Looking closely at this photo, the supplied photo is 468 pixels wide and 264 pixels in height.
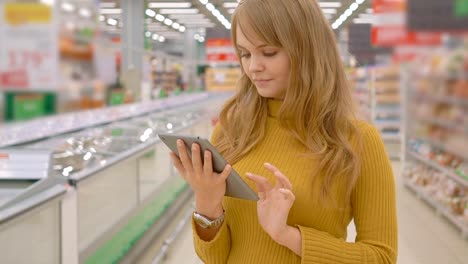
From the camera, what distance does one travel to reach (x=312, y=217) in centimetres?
138

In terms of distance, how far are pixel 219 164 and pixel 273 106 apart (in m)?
0.34

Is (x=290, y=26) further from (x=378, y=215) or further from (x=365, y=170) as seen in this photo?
(x=378, y=215)

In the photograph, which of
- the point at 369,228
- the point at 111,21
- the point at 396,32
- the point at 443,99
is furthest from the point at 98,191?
the point at 111,21

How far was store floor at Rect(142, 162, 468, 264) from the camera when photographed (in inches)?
179

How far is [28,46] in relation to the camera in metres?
2.94

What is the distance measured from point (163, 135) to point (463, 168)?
16.3 feet

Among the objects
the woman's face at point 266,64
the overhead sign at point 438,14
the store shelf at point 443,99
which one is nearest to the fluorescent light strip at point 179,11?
the store shelf at point 443,99

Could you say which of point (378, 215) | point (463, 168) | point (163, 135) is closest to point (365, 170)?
point (378, 215)

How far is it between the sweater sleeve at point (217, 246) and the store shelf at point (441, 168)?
175 inches

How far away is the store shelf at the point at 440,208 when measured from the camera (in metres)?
5.13

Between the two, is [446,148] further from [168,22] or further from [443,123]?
[168,22]

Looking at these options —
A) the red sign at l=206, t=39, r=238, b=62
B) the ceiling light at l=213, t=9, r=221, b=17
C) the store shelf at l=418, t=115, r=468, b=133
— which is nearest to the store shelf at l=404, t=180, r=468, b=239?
the store shelf at l=418, t=115, r=468, b=133

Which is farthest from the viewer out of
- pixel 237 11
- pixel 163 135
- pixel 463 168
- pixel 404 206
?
pixel 404 206

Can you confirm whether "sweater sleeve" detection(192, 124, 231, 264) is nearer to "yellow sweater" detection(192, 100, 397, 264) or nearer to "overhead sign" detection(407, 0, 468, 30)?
"yellow sweater" detection(192, 100, 397, 264)
